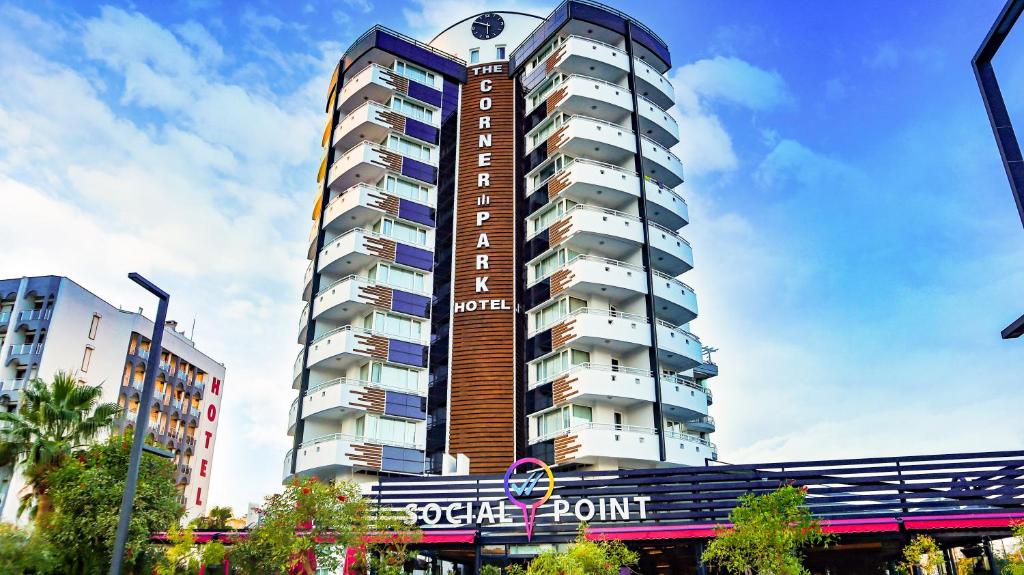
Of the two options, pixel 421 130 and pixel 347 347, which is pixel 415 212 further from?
pixel 347 347

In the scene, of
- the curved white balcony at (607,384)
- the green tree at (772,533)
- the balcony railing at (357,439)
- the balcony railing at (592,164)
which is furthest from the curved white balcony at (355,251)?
the green tree at (772,533)

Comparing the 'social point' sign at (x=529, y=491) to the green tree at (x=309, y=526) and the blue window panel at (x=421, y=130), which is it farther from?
the blue window panel at (x=421, y=130)

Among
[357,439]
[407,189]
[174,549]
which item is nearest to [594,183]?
[407,189]

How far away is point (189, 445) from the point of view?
281 feet

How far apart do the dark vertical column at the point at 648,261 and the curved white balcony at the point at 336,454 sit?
1583cm

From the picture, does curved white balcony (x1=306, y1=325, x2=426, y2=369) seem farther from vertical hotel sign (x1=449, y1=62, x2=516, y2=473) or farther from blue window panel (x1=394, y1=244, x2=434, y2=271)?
blue window panel (x1=394, y1=244, x2=434, y2=271)

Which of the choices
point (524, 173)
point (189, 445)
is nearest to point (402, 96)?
point (524, 173)

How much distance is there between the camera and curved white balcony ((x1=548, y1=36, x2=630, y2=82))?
5756cm

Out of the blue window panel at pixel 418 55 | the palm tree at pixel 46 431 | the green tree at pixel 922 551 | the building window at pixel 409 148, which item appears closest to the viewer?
the green tree at pixel 922 551

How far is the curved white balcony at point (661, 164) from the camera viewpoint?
57.1m

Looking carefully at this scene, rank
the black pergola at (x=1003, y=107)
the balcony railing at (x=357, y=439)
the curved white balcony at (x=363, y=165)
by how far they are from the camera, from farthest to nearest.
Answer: the curved white balcony at (x=363, y=165), the balcony railing at (x=357, y=439), the black pergola at (x=1003, y=107)

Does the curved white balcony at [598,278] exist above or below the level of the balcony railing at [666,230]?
below

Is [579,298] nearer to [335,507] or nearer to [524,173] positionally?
[524,173]

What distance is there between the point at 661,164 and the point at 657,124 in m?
3.58
